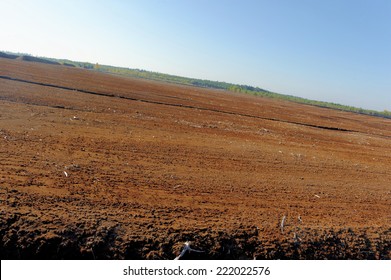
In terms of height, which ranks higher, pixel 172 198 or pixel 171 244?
pixel 172 198

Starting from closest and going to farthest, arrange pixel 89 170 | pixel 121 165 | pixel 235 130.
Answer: pixel 89 170
pixel 121 165
pixel 235 130

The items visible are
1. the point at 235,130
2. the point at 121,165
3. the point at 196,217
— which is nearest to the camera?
the point at 196,217

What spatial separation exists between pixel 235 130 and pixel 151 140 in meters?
5.32

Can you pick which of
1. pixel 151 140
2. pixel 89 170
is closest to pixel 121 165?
pixel 89 170

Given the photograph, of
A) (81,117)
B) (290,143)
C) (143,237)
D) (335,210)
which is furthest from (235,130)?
(143,237)

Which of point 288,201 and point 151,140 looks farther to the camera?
point 151,140

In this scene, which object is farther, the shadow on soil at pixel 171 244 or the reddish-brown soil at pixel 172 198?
the reddish-brown soil at pixel 172 198

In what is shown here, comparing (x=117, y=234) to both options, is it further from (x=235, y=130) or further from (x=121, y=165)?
(x=235, y=130)

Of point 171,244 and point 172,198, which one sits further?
point 172,198

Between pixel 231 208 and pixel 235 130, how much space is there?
8361 millimetres

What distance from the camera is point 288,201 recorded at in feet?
19.6

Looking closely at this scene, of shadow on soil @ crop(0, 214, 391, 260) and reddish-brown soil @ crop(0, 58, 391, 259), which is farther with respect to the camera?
reddish-brown soil @ crop(0, 58, 391, 259)
